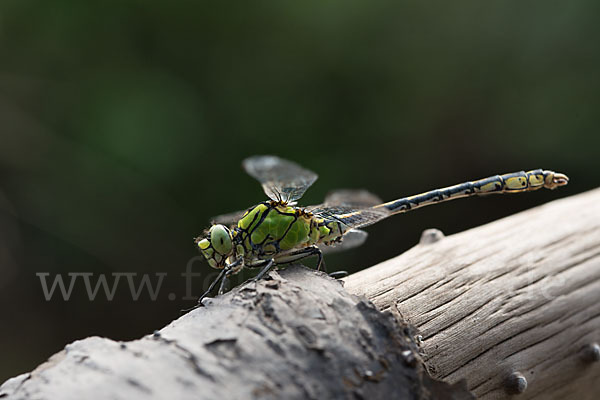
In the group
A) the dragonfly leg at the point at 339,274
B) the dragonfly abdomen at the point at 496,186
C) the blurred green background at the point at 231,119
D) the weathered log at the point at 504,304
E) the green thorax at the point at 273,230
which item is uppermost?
the blurred green background at the point at 231,119

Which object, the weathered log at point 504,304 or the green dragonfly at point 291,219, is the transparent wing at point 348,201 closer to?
the green dragonfly at point 291,219

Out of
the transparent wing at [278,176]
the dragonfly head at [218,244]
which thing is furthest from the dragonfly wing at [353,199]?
the dragonfly head at [218,244]

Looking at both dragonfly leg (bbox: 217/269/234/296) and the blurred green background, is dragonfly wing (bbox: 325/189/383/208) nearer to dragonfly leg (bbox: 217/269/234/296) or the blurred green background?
dragonfly leg (bbox: 217/269/234/296)

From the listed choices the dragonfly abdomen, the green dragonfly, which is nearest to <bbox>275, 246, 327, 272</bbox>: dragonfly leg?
the green dragonfly

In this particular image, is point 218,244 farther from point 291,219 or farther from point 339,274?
point 339,274

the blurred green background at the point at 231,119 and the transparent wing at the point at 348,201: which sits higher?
the blurred green background at the point at 231,119

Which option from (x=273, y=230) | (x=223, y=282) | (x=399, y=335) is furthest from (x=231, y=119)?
(x=399, y=335)
